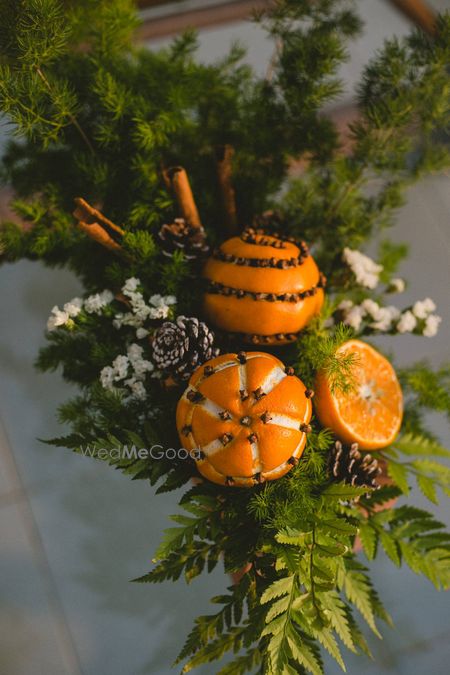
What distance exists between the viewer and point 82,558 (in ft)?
2.98

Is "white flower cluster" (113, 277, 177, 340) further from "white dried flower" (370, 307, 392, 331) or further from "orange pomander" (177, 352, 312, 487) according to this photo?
"white dried flower" (370, 307, 392, 331)

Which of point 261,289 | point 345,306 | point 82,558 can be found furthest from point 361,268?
point 82,558

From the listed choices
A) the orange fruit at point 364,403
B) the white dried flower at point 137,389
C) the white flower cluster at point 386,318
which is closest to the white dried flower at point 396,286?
the white flower cluster at point 386,318

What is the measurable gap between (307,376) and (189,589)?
1.45ft

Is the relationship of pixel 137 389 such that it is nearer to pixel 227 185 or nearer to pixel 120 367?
pixel 120 367

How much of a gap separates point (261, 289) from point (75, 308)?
202 mm

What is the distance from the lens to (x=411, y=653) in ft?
2.87

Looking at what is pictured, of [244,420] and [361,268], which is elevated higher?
[361,268]

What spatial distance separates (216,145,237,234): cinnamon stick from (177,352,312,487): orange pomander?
23 cm

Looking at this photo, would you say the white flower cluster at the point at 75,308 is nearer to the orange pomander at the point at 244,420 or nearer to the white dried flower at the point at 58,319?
the white dried flower at the point at 58,319

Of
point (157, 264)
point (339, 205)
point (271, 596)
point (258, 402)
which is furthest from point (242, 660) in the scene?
point (339, 205)

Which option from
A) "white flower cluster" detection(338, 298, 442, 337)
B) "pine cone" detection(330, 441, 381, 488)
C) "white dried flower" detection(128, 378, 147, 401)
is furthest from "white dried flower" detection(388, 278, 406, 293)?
"white dried flower" detection(128, 378, 147, 401)

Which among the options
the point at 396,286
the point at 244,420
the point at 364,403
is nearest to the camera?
the point at 244,420

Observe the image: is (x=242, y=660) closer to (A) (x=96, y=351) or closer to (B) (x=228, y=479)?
(B) (x=228, y=479)
